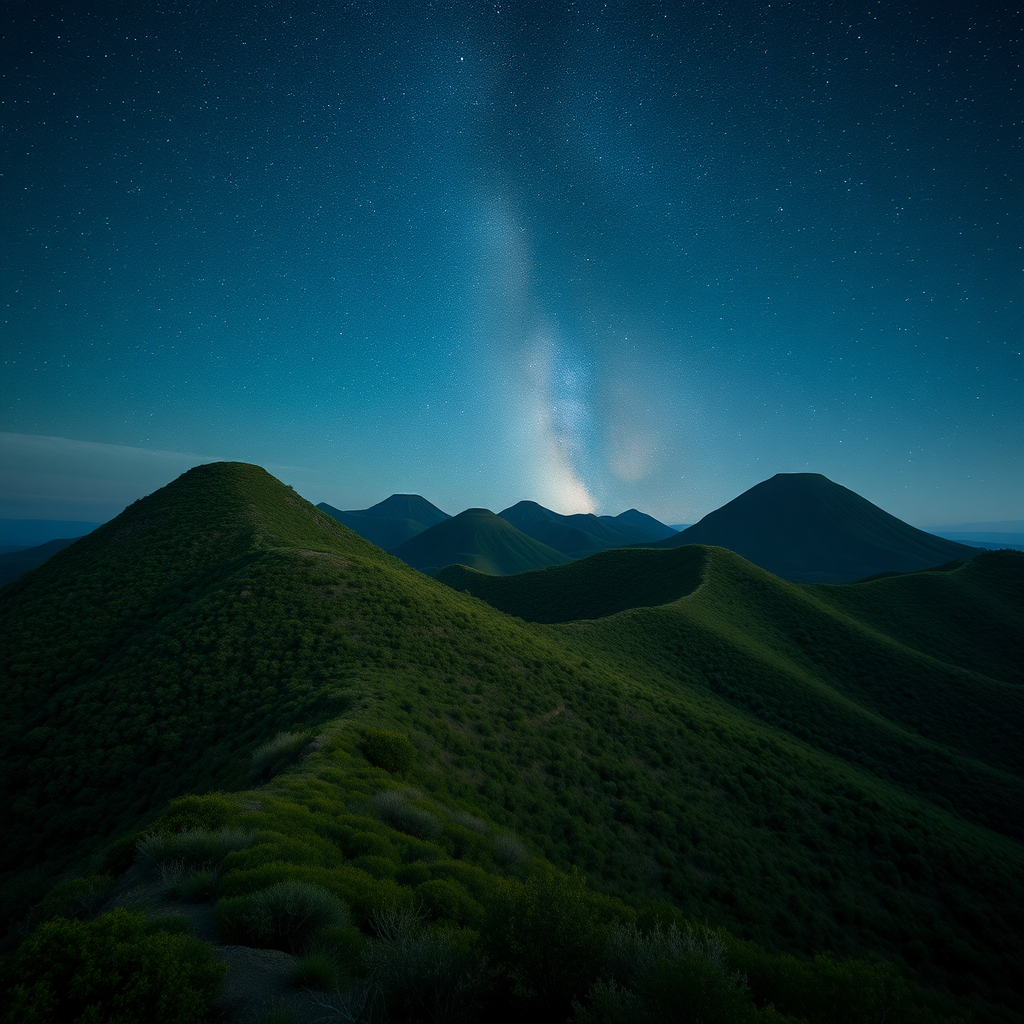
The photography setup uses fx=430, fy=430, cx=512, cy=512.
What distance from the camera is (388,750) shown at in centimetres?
1382

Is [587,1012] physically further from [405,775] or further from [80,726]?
[80,726]

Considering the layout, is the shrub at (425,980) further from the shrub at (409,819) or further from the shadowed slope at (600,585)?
the shadowed slope at (600,585)

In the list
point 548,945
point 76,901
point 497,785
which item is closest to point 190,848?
point 76,901

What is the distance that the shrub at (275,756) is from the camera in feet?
41.6

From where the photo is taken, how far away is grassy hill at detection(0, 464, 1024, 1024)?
590 centimetres

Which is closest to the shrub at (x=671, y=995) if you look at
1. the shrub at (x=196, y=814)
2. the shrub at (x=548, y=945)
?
the shrub at (x=548, y=945)

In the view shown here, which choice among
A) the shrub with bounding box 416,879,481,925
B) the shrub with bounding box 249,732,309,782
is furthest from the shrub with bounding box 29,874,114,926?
the shrub with bounding box 249,732,309,782

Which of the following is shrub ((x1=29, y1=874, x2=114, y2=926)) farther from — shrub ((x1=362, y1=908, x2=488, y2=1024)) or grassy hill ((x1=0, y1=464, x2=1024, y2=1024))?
shrub ((x1=362, y1=908, x2=488, y2=1024))

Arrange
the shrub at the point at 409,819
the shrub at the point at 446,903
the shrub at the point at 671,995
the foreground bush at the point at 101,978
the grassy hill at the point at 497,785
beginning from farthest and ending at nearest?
the shrub at the point at 409,819 → the shrub at the point at 446,903 → the grassy hill at the point at 497,785 → the shrub at the point at 671,995 → the foreground bush at the point at 101,978

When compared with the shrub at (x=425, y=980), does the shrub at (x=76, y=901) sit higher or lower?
lower

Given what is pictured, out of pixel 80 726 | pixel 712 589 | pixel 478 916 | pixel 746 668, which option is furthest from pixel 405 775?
pixel 712 589

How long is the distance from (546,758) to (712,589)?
158 ft

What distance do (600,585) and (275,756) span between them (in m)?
67.8

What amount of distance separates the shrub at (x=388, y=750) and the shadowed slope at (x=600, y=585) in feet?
166
